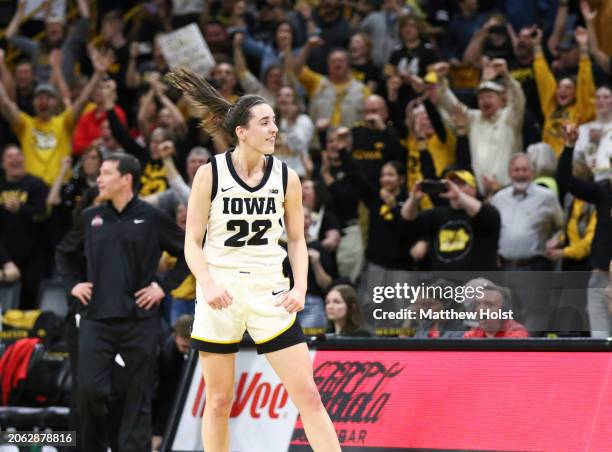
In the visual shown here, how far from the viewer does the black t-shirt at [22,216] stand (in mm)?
13078

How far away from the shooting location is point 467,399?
7.52 meters

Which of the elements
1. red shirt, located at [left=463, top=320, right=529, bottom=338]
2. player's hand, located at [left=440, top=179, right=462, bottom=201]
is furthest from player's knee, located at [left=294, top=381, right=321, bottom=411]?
player's hand, located at [left=440, top=179, right=462, bottom=201]

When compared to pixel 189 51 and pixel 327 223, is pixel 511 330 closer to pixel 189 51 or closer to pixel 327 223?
pixel 327 223

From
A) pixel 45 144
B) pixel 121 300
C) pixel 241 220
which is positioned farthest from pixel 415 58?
pixel 241 220

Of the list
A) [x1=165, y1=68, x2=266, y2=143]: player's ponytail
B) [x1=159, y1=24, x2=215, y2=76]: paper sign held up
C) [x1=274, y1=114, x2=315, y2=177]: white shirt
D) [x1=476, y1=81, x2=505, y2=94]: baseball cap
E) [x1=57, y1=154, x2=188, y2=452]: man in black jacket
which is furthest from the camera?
[x1=159, y1=24, x2=215, y2=76]: paper sign held up

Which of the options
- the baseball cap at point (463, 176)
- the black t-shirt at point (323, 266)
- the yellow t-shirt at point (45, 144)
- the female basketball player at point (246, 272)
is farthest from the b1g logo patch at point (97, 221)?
the yellow t-shirt at point (45, 144)

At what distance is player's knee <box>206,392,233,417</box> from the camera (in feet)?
21.0

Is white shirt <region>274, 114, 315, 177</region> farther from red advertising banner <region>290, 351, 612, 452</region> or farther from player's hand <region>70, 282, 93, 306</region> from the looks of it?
red advertising banner <region>290, 351, 612, 452</region>

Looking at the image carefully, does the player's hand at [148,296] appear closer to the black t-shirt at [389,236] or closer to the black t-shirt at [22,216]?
the black t-shirt at [389,236]

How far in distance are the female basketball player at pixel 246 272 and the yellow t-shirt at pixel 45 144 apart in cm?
788

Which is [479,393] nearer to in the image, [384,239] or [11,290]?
[384,239]

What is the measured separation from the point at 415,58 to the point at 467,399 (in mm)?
6369

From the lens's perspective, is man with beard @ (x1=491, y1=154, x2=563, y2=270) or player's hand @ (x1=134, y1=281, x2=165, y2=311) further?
man with beard @ (x1=491, y1=154, x2=563, y2=270)

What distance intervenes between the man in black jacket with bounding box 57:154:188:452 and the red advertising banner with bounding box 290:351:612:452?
1.20 meters
